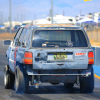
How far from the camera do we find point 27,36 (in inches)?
306

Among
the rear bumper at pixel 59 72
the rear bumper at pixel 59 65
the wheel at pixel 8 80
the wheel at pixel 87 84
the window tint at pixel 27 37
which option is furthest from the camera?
the wheel at pixel 8 80

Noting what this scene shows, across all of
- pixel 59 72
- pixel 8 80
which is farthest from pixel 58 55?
pixel 8 80

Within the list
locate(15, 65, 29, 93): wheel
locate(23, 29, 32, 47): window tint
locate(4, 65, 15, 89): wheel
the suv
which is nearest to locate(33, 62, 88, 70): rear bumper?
the suv

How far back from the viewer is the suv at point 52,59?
721 centimetres

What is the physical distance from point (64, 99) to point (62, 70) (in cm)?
72

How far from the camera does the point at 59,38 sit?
320 inches

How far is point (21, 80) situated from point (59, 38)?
5.24ft

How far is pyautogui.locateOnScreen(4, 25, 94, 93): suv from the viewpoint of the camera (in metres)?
7.21

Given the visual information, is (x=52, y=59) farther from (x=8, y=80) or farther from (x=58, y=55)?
(x=8, y=80)

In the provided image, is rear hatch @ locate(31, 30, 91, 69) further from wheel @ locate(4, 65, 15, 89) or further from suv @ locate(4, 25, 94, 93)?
wheel @ locate(4, 65, 15, 89)

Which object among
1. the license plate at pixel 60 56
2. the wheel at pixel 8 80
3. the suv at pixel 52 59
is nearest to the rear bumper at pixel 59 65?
the suv at pixel 52 59

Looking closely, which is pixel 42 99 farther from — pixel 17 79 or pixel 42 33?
pixel 42 33

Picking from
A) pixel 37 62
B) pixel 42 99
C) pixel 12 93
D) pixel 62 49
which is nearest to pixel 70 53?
pixel 62 49

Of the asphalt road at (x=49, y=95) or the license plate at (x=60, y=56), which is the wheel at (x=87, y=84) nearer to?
the asphalt road at (x=49, y=95)
